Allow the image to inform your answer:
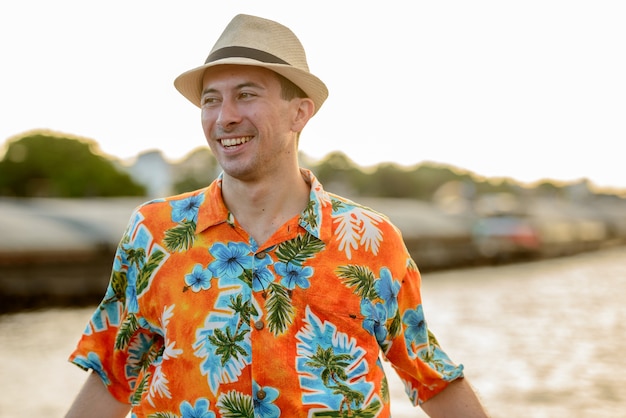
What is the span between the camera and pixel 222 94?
7.93ft

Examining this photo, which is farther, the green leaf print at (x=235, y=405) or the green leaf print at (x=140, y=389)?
the green leaf print at (x=140, y=389)

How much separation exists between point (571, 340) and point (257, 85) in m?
11.2

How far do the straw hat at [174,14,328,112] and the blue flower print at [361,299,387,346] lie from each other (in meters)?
0.64

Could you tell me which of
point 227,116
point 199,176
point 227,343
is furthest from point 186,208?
point 199,176

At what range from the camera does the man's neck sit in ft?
8.12

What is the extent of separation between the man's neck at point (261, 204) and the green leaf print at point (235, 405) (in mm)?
416

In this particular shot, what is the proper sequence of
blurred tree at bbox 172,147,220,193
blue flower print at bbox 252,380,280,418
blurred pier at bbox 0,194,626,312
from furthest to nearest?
1. blurred tree at bbox 172,147,220,193
2. blurred pier at bbox 0,194,626,312
3. blue flower print at bbox 252,380,280,418

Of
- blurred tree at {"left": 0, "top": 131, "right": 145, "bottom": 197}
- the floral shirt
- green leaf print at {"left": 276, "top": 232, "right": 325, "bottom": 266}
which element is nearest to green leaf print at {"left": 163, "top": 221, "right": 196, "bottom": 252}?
the floral shirt

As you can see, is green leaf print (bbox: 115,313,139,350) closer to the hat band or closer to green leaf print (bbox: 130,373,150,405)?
green leaf print (bbox: 130,373,150,405)

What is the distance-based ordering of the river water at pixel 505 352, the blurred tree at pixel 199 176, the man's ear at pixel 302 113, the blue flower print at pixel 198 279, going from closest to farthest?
the blue flower print at pixel 198 279 → the man's ear at pixel 302 113 → the river water at pixel 505 352 → the blurred tree at pixel 199 176

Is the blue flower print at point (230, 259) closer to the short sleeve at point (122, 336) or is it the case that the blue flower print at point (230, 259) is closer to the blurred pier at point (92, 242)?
the short sleeve at point (122, 336)

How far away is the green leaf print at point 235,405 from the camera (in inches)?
88.8

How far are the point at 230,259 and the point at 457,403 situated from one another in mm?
738

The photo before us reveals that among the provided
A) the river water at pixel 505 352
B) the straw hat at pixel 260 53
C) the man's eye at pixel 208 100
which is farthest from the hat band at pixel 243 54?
the river water at pixel 505 352
